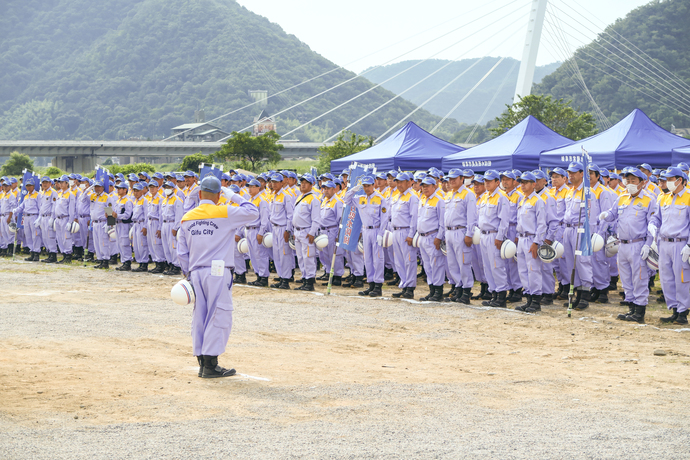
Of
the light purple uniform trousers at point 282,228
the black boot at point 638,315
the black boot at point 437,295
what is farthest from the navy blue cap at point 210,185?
the light purple uniform trousers at point 282,228

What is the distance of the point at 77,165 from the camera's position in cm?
7900

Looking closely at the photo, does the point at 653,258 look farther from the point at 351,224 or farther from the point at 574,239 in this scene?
the point at 351,224

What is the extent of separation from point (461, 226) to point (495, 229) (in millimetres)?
578

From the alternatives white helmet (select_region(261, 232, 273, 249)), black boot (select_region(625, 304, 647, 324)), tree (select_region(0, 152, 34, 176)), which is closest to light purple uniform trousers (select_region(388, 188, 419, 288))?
white helmet (select_region(261, 232, 273, 249))

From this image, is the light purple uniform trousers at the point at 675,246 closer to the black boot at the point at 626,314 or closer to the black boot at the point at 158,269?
the black boot at the point at 626,314

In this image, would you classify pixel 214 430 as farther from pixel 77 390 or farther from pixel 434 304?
pixel 434 304

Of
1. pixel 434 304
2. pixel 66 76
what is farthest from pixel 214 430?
pixel 66 76

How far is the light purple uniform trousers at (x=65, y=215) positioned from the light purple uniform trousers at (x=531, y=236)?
42.2ft

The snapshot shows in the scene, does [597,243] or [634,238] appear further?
[597,243]

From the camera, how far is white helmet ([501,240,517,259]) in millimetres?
11445

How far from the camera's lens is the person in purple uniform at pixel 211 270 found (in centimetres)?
703

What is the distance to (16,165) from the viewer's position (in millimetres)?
68250

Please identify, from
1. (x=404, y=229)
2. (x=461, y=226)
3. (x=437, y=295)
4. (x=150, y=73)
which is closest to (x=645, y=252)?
(x=461, y=226)

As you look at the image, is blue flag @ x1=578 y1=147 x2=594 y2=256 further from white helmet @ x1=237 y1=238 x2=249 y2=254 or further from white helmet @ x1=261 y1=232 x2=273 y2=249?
white helmet @ x1=237 y1=238 x2=249 y2=254
